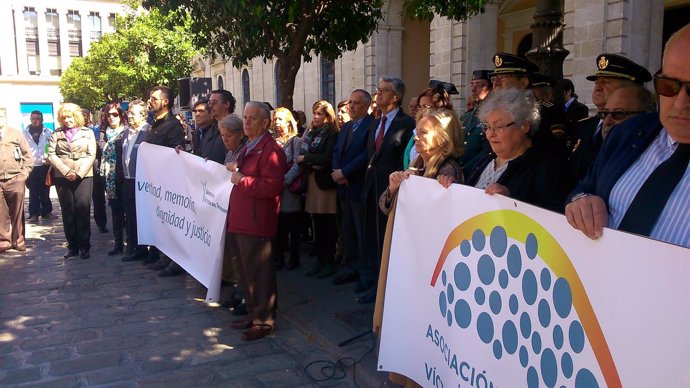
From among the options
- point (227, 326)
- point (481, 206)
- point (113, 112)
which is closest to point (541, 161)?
point (481, 206)

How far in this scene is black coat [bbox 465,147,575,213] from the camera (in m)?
2.63

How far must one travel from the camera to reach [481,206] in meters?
2.46

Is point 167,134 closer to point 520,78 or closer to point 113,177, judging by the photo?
point 113,177

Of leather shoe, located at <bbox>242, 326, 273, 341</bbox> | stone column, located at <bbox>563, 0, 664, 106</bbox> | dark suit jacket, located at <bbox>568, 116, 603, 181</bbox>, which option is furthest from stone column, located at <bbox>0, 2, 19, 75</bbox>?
dark suit jacket, located at <bbox>568, 116, 603, 181</bbox>

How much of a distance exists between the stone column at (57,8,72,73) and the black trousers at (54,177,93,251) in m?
57.3

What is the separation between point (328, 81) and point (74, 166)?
13.2 m

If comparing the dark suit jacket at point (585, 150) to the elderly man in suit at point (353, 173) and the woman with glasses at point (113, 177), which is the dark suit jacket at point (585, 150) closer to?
the elderly man in suit at point (353, 173)

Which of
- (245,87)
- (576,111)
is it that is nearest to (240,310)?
(576,111)

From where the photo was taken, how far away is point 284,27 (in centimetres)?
630

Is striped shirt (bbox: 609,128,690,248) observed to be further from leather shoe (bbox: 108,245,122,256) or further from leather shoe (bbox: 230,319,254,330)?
leather shoe (bbox: 108,245,122,256)

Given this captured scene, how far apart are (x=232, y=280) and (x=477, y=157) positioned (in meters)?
2.96

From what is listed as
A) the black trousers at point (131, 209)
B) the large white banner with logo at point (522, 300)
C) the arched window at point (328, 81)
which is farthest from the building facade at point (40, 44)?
the large white banner with logo at point (522, 300)

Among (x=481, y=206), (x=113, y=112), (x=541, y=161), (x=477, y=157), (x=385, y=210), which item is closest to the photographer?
(x=481, y=206)

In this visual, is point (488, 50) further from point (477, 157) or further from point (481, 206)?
point (481, 206)
